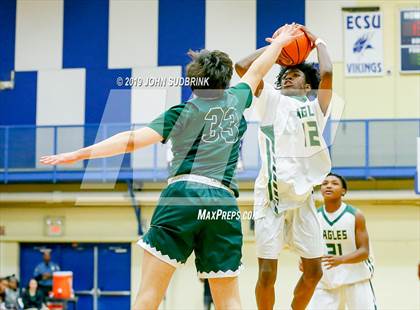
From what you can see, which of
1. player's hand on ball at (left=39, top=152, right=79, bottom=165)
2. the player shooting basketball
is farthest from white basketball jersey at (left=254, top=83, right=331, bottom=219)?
player's hand on ball at (left=39, top=152, right=79, bottom=165)

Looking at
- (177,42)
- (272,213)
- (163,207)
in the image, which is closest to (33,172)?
(177,42)

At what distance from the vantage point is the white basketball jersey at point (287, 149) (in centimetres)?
496

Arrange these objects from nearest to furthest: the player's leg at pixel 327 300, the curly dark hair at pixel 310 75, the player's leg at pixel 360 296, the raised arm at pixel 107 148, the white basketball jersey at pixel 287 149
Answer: the raised arm at pixel 107 148, the white basketball jersey at pixel 287 149, the curly dark hair at pixel 310 75, the player's leg at pixel 360 296, the player's leg at pixel 327 300

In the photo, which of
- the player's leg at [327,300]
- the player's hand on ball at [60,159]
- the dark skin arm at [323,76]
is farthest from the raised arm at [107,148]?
the player's leg at [327,300]

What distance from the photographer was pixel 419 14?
14391mm

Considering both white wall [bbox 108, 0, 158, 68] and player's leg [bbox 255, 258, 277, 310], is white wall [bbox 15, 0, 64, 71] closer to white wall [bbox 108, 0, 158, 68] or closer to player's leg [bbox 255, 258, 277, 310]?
white wall [bbox 108, 0, 158, 68]

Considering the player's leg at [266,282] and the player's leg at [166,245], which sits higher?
the player's leg at [166,245]

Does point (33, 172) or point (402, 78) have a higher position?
point (402, 78)

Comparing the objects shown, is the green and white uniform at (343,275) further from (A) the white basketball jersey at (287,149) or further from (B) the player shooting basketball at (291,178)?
(A) the white basketball jersey at (287,149)

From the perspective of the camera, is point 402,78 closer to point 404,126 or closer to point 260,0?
point 404,126

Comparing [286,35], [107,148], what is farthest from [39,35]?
[107,148]

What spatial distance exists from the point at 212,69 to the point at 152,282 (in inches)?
43.5

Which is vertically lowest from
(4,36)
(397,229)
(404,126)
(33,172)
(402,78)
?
(397,229)

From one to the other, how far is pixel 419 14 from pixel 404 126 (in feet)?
7.27
